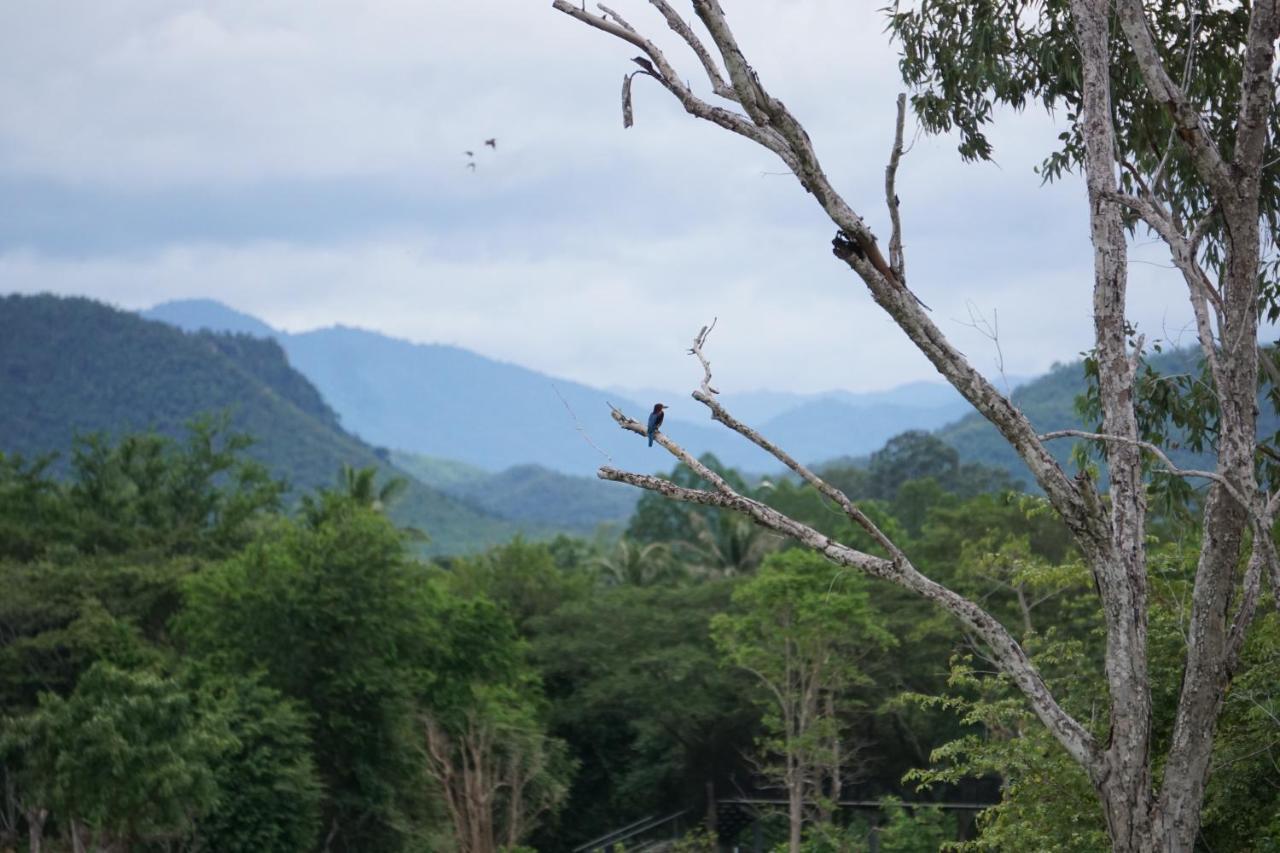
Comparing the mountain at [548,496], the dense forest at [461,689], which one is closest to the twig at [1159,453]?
the dense forest at [461,689]

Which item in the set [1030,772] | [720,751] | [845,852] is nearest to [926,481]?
[720,751]

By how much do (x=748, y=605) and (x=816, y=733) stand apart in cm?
311

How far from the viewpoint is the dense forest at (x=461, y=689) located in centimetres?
1541

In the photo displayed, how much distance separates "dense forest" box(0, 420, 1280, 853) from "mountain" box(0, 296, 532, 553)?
69067mm

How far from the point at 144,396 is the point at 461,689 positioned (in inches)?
3465

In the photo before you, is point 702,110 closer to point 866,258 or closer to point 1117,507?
point 866,258

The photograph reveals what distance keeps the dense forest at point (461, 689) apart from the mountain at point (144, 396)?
2719 inches

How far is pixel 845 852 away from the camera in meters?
13.7

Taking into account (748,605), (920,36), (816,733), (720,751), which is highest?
(920,36)

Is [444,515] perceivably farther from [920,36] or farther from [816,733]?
[920,36]

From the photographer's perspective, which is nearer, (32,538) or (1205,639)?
(1205,639)

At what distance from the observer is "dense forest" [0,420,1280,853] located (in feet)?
50.6

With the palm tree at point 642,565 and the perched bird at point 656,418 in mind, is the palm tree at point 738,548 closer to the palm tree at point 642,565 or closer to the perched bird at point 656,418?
the palm tree at point 642,565

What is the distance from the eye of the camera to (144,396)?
102938 millimetres
